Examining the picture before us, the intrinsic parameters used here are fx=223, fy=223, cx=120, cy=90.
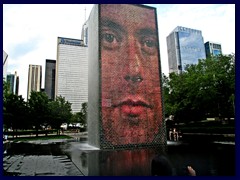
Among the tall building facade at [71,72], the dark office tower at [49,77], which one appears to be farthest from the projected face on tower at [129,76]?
the dark office tower at [49,77]

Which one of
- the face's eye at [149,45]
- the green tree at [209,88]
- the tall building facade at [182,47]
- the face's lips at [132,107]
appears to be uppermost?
the tall building facade at [182,47]

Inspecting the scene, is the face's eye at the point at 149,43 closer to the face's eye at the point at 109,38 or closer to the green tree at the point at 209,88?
the face's eye at the point at 109,38

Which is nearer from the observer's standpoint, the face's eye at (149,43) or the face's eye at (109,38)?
the face's eye at (109,38)

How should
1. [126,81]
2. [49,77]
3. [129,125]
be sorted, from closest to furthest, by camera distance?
[129,125]
[126,81]
[49,77]

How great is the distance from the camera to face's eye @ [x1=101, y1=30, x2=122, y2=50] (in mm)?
14789

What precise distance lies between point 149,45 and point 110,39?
2947mm

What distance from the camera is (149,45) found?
1602cm

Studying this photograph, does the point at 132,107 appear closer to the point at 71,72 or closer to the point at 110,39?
the point at 110,39

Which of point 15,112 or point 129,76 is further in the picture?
point 15,112

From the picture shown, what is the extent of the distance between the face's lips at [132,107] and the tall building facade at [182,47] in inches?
2136

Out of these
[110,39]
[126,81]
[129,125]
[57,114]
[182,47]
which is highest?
[182,47]

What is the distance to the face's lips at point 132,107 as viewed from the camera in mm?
14469

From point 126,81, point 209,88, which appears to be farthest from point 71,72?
point 126,81

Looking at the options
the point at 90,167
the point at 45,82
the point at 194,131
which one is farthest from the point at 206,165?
the point at 45,82
